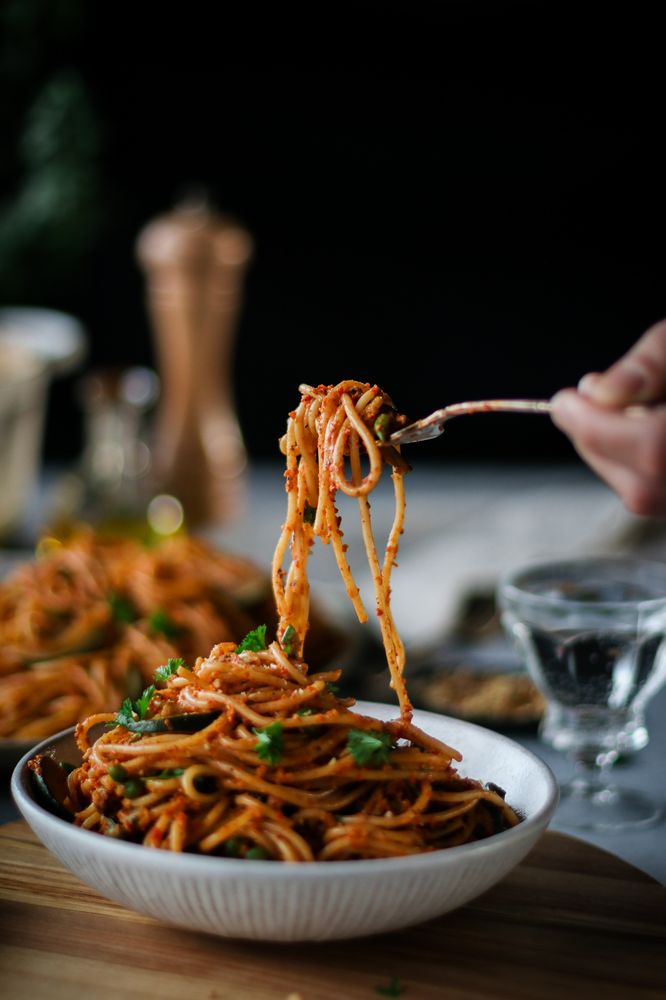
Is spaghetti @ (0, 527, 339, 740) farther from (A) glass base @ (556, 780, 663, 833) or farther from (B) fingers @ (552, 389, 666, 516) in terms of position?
(B) fingers @ (552, 389, 666, 516)

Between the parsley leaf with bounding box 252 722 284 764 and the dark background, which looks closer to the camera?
the parsley leaf with bounding box 252 722 284 764

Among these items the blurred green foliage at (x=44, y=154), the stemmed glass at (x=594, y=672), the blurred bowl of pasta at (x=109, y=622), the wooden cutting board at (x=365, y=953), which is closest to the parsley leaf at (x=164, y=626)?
the blurred bowl of pasta at (x=109, y=622)

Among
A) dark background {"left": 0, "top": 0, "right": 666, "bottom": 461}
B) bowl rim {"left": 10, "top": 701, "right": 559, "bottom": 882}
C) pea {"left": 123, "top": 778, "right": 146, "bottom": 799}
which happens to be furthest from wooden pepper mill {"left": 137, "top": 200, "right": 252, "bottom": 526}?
bowl rim {"left": 10, "top": 701, "right": 559, "bottom": 882}

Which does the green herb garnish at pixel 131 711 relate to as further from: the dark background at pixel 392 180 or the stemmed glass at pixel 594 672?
the dark background at pixel 392 180

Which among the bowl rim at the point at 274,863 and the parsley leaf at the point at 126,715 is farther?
the parsley leaf at the point at 126,715

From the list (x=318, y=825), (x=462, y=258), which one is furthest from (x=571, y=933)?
(x=462, y=258)

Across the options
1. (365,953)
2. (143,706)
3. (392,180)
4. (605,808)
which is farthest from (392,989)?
(392,180)

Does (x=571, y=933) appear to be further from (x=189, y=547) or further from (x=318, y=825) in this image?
(x=189, y=547)
